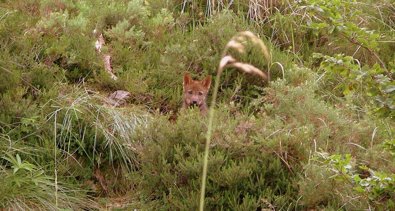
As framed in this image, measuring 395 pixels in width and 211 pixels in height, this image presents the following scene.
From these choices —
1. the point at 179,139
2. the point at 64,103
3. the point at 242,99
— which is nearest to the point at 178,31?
the point at 242,99

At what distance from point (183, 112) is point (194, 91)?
96 cm

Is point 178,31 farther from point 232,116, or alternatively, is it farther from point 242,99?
point 232,116

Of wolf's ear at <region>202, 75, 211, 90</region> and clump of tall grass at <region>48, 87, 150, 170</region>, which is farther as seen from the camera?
wolf's ear at <region>202, 75, 211, 90</region>

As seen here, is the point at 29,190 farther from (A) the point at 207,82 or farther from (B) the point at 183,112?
(A) the point at 207,82

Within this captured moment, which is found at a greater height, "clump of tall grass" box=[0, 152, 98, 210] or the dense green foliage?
the dense green foliage

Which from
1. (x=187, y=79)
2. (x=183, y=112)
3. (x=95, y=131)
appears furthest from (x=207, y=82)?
(x=95, y=131)

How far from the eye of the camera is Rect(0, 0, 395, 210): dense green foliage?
591cm

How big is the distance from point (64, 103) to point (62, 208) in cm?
133

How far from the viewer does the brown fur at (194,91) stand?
7.88 meters

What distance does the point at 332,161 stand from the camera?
15.4ft

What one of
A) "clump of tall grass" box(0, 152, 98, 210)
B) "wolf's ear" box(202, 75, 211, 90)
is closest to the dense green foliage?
"clump of tall grass" box(0, 152, 98, 210)

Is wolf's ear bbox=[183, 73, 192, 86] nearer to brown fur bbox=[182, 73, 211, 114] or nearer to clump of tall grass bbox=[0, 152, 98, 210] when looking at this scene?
brown fur bbox=[182, 73, 211, 114]

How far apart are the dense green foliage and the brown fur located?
0.72ft

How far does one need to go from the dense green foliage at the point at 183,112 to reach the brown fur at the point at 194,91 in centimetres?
22
